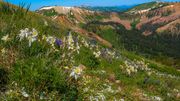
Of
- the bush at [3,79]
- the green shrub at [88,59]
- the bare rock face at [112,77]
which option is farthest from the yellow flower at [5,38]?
the bare rock face at [112,77]

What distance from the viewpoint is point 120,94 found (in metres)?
15.7

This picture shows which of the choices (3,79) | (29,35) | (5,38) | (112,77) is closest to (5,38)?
(5,38)

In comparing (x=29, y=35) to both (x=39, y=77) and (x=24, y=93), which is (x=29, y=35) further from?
(x=24, y=93)

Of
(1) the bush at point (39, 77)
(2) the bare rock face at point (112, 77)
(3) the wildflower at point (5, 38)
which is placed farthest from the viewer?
(2) the bare rock face at point (112, 77)

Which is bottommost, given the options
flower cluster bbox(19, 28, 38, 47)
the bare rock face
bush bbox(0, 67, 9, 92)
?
the bare rock face

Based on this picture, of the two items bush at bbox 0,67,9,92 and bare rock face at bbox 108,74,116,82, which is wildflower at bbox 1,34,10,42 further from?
bare rock face at bbox 108,74,116,82

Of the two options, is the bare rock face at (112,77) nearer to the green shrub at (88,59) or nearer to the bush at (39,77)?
the green shrub at (88,59)

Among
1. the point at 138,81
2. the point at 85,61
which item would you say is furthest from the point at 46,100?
the point at 138,81

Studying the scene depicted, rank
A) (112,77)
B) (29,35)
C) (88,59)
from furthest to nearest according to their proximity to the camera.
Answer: (88,59) → (112,77) → (29,35)

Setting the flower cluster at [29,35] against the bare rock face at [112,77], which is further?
the bare rock face at [112,77]

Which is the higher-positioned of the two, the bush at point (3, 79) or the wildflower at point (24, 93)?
the bush at point (3, 79)

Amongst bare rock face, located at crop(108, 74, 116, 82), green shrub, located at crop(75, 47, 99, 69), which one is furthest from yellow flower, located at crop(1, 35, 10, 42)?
bare rock face, located at crop(108, 74, 116, 82)

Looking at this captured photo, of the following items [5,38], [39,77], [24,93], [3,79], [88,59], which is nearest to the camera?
[24,93]

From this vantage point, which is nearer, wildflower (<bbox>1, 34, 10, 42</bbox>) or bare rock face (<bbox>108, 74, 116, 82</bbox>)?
wildflower (<bbox>1, 34, 10, 42</bbox>)
